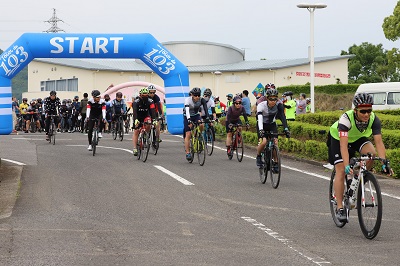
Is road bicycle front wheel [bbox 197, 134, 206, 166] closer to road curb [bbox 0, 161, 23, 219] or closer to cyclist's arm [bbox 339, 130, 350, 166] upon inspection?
road curb [bbox 0, 161, 23, 219]

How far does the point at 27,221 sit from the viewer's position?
9.95 meters

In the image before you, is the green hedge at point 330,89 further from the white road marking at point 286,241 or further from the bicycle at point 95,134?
→ the white road marking at point 286,241

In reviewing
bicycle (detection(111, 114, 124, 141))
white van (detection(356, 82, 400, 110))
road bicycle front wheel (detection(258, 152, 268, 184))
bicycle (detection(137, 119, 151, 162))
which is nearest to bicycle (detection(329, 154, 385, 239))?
road bicycle front wheel (detection(258, 152, 268, 184))

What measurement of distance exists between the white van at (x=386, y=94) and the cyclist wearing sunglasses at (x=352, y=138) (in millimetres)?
24150

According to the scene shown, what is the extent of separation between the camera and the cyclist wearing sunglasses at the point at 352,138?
8.88 meters

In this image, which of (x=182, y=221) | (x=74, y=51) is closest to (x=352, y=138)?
(x=182, y=221)

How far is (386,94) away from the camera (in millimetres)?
33531

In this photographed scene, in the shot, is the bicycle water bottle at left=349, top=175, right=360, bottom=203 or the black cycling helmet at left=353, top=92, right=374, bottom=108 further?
the bicycle water bottle at left=349, top=175, right=360, bottom=203

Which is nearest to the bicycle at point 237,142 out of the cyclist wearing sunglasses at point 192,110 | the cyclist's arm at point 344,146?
the cyclist wearing sunglasses at point 192,110

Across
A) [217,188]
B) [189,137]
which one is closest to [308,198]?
[217,188]

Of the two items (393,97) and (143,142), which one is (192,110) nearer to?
(143,142)

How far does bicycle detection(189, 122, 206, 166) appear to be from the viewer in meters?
18.5

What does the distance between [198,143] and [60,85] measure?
5432 centimetres

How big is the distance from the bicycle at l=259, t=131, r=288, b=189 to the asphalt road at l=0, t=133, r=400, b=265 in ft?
0.80
